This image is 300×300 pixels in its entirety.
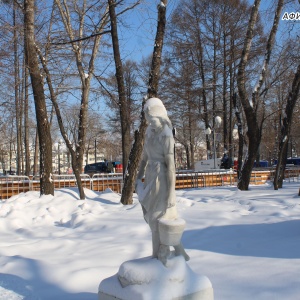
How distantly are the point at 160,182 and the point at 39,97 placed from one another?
8.73 meters

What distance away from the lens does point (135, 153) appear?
11.6 meters

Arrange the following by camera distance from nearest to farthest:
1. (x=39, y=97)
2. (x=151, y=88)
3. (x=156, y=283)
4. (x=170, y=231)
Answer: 1. (x=156, y=283)
2. (x=170, y=231)
3. (x=151, y=88)
4. (x=39, y=97)

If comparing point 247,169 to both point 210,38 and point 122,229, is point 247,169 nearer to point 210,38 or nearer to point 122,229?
point 122,229

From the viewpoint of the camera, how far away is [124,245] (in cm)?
712

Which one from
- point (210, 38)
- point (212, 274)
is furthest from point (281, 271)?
point (210, 38)

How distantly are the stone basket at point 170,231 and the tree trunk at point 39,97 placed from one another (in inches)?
335

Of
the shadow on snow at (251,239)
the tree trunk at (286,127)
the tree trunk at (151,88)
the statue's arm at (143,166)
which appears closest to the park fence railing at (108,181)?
the tree trunk at (286,127)

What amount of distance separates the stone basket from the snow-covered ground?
3.72 feet

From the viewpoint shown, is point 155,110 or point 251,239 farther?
point 251,239

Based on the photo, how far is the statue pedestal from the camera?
12.7ft

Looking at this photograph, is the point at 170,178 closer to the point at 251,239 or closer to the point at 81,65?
the point at 251,239

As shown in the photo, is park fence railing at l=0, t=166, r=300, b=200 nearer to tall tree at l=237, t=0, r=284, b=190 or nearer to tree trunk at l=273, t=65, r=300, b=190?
tree trunk at l=273, t=65, r=300, b=190

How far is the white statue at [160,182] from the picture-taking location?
4.24m

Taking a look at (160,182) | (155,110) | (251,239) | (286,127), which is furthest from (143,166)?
(286,127)
